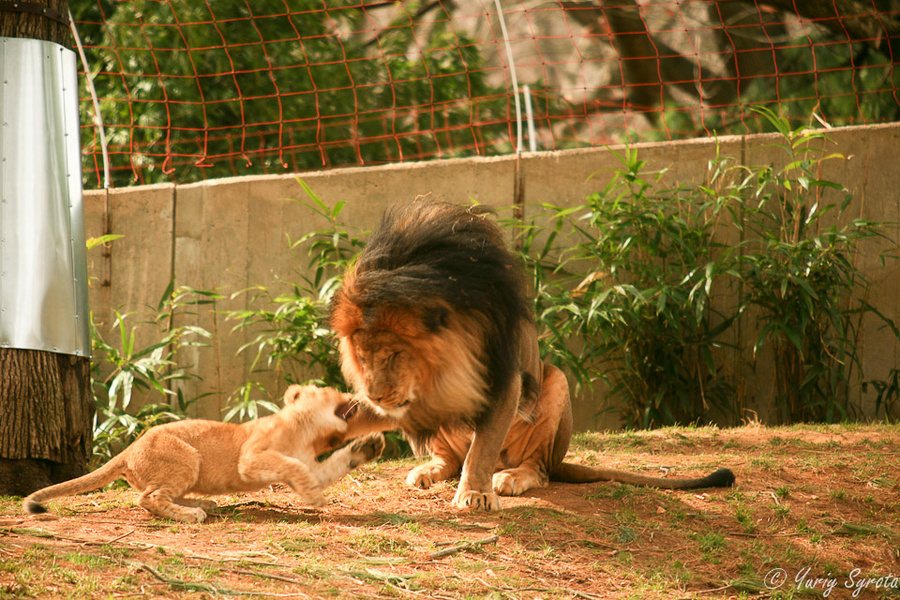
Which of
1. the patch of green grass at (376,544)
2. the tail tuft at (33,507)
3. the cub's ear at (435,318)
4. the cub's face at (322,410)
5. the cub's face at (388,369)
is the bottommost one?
the patch of green grass at (376,544)

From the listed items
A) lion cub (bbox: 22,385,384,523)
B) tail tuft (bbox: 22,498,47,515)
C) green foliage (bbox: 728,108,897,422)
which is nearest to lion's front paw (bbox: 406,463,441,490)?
lion cub (bbox: 22,385,384,523)

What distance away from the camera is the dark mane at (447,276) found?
3725 millimetres

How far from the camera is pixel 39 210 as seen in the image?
4488 millimetres

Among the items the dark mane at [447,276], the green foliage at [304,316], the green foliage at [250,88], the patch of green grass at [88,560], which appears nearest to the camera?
the patch of green grass at [88,560]

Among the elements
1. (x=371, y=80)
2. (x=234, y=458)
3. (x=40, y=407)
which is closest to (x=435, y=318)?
(x=234, y=458)

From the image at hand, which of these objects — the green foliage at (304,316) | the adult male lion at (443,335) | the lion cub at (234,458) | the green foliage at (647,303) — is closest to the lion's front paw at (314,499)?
the lion cub at (234,458)

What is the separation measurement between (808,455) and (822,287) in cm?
175

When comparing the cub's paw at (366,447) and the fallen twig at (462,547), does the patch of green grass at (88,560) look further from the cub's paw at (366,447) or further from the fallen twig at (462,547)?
the cub's paw at (366,447)

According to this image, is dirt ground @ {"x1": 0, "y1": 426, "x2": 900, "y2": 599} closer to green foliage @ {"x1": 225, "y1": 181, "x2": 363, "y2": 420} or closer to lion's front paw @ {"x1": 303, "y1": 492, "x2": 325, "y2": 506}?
lion's front paw @ {"x1": 303, "y1": 492, "x2": 325, "y2": 506}

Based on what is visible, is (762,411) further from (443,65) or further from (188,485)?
(443,65)

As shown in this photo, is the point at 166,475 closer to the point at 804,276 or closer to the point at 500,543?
the point at 500,543

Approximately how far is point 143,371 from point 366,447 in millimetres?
2722

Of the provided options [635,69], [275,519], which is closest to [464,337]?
[275,519]

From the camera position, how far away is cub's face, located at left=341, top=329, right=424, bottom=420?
12.3 ft
